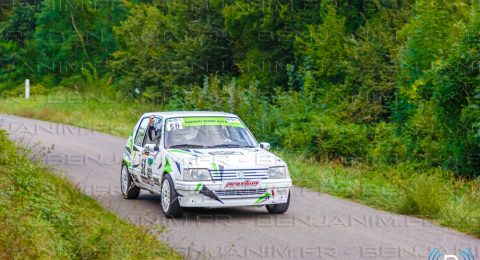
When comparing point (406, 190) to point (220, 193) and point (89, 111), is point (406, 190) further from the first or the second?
point (89, 111)

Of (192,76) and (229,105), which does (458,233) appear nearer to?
(229,105)

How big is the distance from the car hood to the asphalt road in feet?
2.74

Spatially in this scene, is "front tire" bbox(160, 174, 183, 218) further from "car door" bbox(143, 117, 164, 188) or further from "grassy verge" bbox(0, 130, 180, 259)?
"grassy verge" bbox(0, 130, 180, 259)

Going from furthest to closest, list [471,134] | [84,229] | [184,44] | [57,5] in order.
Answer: [57,5] → [184,44] → [471,134] → [84,229]

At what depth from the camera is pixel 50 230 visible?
870cm

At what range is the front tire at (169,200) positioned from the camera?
42.2 feet

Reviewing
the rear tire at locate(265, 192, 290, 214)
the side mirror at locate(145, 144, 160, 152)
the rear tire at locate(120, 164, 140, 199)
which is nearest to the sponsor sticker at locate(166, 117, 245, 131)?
the side mirror at locate(145, 144, 160, 152)

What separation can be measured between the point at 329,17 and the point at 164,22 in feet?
43.1

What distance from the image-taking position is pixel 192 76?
42812 millimetres

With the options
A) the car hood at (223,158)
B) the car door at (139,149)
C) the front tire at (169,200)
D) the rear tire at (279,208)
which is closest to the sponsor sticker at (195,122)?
the car hood at (223,158)

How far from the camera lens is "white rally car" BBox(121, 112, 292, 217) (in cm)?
1273

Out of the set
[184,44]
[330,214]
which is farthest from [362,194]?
[184,44]

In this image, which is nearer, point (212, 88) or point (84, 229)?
point (84, 229)

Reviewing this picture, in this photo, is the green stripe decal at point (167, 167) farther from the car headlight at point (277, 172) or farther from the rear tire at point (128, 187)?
the rear tire at point (128, 187)
